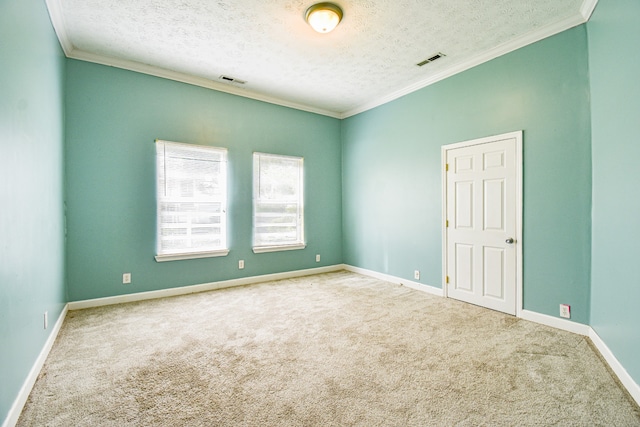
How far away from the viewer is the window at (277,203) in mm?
4745

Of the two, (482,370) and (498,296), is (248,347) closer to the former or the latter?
(482,370)

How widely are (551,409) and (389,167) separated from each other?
142 inches

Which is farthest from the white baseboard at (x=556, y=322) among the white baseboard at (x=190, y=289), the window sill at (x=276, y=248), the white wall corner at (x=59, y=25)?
the white wall corner at (x=59, y=25)

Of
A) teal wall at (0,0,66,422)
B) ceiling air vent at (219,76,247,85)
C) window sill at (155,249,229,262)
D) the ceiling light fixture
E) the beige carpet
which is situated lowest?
the beige carpet

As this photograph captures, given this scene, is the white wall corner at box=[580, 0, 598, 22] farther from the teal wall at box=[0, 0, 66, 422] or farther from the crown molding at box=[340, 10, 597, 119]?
the teal wall at box=[0, 0, 66, 422]

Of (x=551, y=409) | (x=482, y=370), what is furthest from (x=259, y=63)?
(x=551, y=409)

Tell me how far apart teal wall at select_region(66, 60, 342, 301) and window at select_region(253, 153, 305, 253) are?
15 centimetres

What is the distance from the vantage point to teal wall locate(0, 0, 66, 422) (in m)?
1.64

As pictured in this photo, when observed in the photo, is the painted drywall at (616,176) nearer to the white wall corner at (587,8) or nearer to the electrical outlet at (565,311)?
the white wall corner at (587,8)

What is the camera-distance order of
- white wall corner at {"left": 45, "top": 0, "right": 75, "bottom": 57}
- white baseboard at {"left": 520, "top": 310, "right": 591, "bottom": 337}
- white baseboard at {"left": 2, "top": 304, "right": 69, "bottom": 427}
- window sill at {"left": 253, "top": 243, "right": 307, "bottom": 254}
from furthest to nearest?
window sill at {"left": 253, "top": 243, "right": 307, "bottom": 254}, white baseboard at {"left": 520, "top": 310, "right": 591, "bottom": 337}, white wall corner at {"left": 45, "top": 0, "right": 75, "bottom": 57}, white baseboard at {"left": 2, "top": 304, "right": 69, "bottom": 427}

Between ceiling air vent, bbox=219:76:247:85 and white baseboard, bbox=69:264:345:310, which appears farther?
ceiling air vent, bbox=219:76:247:85

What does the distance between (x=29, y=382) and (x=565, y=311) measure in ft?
14.5

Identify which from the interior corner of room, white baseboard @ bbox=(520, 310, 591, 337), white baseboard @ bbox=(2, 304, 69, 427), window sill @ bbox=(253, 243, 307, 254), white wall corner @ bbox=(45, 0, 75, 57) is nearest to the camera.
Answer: white baseboard @ bbox=(2, 304, 69, 427)

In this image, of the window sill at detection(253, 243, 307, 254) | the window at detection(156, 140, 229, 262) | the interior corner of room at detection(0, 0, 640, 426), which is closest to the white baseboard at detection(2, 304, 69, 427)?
the interior corner of room at detection(0, 0, 640, 426)
